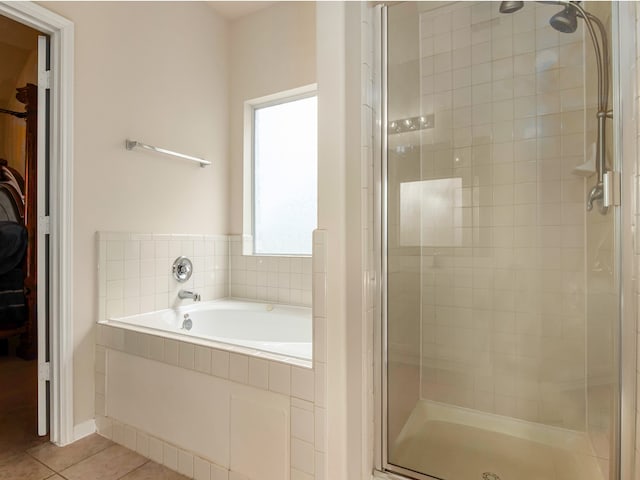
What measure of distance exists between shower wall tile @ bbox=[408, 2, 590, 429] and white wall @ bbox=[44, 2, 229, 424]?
1707mm

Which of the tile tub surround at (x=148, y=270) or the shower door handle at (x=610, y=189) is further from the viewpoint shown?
the tile tub surround at (x=148, y=270)

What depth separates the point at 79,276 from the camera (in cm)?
191

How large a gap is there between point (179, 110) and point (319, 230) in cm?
185

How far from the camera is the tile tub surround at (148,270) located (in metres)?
2.04

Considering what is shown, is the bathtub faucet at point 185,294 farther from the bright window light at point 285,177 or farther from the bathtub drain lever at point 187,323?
the bright window light at point 285,177

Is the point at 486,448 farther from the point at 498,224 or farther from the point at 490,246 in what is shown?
the point at 498,224

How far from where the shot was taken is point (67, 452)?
1.76 meters

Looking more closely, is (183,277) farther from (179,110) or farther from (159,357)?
(179,110)

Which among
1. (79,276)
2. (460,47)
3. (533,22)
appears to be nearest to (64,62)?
(79,276)

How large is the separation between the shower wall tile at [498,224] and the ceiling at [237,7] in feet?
5.37

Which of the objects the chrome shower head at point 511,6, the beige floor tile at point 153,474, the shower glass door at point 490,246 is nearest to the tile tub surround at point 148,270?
the beige floor tile at point 153,474

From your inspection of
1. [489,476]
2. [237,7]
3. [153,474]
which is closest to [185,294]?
[153,474]

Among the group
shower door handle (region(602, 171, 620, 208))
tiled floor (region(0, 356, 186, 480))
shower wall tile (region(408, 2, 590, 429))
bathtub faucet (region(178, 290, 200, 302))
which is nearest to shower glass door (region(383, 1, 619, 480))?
shower wall tile (region(408, 2, 590, 429))

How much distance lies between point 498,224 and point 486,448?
103 cm
